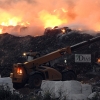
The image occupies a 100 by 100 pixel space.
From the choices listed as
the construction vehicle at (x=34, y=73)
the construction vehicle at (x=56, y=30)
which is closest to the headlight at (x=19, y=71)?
the construction vehicle at (x=34, y=73)

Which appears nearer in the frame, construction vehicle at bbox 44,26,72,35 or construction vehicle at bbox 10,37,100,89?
construction vehicle at bbox 10,37,100,89

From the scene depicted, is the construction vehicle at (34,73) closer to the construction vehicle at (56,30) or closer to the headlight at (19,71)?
the headlight at (19,71)

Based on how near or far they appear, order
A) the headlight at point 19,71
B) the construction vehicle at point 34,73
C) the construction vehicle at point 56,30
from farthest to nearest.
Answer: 1. the construction vehicle at point 56,30
2. the headlight at point 19,71
3. the construction vehicle at point 34,73

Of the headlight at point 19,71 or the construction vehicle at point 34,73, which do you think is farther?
the headlight at point 19,71

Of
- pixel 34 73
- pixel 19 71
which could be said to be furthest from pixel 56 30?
pixel 34 73

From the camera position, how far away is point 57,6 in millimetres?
A: 48062

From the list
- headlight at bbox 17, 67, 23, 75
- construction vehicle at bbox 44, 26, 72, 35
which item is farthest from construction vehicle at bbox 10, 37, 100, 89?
construction vehicle at bbox 44, 26, 72, 35

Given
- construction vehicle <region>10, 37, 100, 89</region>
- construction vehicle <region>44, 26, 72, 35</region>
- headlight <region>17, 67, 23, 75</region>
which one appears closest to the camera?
construction vehicle <region>10, 37, 100, 89</region>

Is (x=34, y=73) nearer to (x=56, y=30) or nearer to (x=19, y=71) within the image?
(x=19, y=71)

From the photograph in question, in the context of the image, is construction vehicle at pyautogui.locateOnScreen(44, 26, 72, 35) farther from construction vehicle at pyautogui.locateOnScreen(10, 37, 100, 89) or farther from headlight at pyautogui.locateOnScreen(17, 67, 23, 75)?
headlight at pyautogui.locateOnScreen(17, 67, 23, 75)

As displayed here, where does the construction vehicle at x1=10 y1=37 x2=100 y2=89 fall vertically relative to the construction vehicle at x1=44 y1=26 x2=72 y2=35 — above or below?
below

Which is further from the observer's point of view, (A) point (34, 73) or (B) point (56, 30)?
(B) point (56, 30)

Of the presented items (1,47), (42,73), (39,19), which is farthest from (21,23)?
(42,73)

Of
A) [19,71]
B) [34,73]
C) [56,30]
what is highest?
[56,30]
